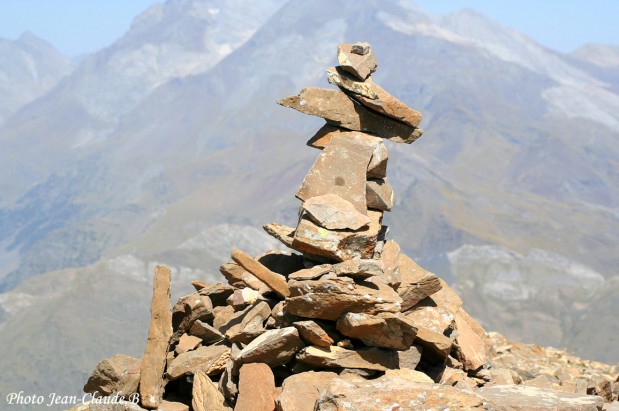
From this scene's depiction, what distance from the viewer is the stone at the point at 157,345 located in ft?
49.6

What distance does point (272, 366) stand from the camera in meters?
14.4

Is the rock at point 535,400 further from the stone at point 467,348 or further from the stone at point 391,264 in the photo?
the stone at point 391,264

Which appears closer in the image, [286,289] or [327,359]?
[327,359]

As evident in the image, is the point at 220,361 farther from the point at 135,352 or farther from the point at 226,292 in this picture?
the point at 135,352

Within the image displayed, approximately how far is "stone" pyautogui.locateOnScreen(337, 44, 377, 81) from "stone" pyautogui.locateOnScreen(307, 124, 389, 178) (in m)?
1.42

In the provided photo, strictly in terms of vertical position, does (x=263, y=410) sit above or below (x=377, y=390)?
below

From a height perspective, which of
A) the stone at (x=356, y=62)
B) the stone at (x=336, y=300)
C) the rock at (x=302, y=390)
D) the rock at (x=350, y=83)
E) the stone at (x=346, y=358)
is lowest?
the rock at (x=302, y=390)

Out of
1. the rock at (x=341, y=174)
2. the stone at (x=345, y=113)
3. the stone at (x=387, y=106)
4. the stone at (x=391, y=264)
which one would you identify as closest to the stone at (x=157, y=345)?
the rock at (x=341, y=174)

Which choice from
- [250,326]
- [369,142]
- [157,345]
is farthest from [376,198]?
[157,345]

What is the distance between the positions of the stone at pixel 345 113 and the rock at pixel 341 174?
0.95 meters

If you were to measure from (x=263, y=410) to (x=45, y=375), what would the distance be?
7441 inches

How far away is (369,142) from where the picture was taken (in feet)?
60.3

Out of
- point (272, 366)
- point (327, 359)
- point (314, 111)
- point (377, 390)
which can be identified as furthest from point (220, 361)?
point (314, 111)

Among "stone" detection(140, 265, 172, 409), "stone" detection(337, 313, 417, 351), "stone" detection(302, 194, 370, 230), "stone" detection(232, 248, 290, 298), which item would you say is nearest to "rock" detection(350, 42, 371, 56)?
"stone" detection(302, 194, 370, 230)
